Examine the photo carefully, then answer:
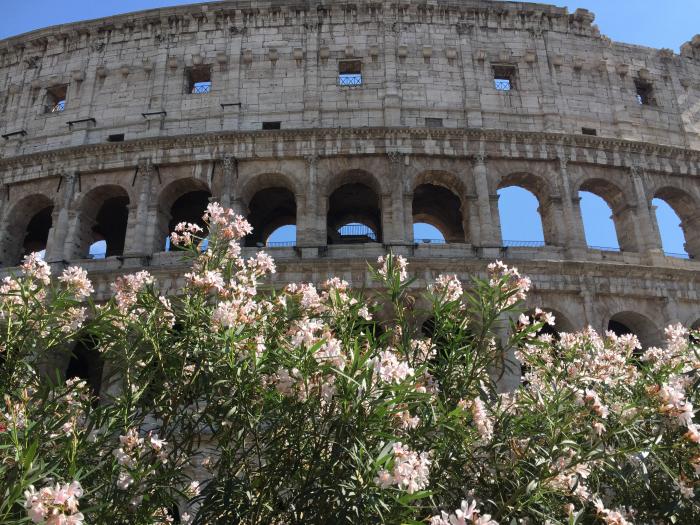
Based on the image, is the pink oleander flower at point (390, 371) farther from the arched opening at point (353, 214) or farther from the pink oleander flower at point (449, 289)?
the arched opening at point (353, 214)

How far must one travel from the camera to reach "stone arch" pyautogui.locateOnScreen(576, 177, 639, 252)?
17.6 metres

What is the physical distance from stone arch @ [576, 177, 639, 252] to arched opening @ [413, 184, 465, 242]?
4.39 meters

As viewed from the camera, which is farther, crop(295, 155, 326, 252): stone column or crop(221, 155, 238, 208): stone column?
crop(221, 155, 238, 208): stone column

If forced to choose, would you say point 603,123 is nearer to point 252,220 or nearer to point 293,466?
point 252,220

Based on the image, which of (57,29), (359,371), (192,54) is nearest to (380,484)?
(359,371)

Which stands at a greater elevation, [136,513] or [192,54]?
[192,54]

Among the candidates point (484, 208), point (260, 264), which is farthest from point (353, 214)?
point (260, 264)

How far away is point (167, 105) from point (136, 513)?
17123 millimetres

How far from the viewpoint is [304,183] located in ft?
58.0

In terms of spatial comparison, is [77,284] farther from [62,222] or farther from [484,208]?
[62,222]

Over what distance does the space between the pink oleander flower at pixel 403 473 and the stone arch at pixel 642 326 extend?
1349 centimetres

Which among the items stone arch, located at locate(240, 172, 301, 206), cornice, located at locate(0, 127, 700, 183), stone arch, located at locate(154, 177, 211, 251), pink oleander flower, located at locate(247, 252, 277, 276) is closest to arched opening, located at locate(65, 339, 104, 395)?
stone arch, located at locate(154, 177, 211, 251)

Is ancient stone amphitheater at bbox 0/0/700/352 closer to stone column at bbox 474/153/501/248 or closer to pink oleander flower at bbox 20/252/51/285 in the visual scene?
stone column at bbox 474/153/501/248

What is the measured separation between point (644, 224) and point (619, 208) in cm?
102
